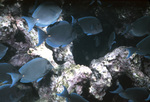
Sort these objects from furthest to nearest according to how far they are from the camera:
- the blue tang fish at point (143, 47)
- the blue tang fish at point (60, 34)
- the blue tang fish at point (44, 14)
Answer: the blue tang fish at point (143, 47)
the blue tang fish at point (60, 34)
the blue tang fish at point (44, 14)

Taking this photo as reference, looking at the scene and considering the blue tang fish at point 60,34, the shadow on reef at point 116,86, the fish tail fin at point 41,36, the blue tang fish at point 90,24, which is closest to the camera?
the fish tail fin at point 41,36

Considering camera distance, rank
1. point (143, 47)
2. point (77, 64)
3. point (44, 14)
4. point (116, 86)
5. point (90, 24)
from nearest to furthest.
A: point (44, 14), point (143, 47), point (90, 24), point (77, 64), point (116, 86)

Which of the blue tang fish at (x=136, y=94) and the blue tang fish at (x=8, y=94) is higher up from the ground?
the blue tang fish at (x=8, y=94)

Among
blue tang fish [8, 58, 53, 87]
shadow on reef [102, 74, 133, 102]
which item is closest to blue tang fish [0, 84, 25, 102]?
blue tang fish [8, 58, 53, 87]

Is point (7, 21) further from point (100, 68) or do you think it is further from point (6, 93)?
point (100, 68)

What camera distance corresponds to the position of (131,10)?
11.0 ft

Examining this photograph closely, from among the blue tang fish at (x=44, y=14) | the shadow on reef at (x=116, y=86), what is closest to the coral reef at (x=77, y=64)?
the shadow on reef at (x=116, y=86)

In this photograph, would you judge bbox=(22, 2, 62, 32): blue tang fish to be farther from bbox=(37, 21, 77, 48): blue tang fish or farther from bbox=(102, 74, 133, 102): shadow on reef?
bbox=(102, 74, 133, 102): shadow on reef

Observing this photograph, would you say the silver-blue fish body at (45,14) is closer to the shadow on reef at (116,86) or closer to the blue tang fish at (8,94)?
the blue tang fish at (8,94)

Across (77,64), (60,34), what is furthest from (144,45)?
(60,34)

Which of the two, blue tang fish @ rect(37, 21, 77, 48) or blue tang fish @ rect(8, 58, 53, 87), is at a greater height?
blue tang fish @ rect(37, 21, 77, 48)

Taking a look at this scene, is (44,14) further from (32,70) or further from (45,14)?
(32,70)

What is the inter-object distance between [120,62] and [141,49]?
30.5 inches

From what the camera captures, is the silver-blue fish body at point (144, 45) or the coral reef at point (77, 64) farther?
the coral reef at point (77, 64)
